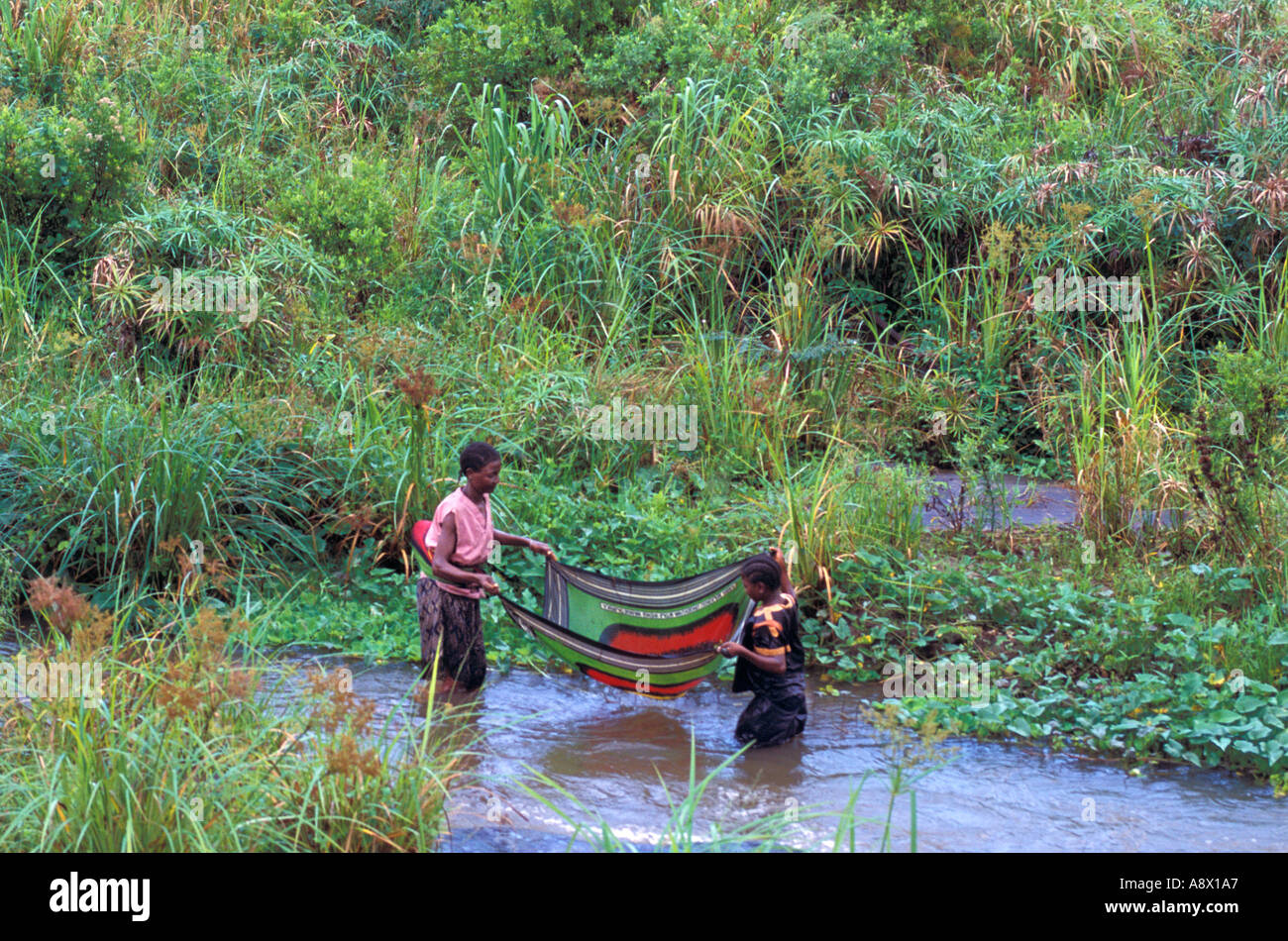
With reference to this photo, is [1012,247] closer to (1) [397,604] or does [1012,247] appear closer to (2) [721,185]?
(2) [721,185]

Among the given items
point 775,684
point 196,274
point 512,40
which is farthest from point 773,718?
point 512,40

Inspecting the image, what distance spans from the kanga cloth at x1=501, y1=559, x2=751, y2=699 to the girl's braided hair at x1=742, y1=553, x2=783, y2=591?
1.00 feet

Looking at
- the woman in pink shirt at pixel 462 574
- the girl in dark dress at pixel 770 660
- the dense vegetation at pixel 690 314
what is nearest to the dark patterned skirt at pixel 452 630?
the woman in pink shirt at pixel 462 574

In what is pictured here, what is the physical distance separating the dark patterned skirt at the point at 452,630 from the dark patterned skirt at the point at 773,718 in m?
1.30

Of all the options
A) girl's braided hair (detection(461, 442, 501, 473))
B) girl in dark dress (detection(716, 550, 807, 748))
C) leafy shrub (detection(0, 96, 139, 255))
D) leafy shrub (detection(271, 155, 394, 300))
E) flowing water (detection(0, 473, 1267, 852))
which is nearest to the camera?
flowing water (detection(0, 473, 1267, 852))

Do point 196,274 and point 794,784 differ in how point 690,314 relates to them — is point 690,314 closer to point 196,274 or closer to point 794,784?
point 196,274

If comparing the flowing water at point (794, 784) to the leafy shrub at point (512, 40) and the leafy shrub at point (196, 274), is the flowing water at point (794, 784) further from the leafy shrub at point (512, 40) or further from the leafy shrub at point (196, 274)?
the leafy shrub at point (512, 40)

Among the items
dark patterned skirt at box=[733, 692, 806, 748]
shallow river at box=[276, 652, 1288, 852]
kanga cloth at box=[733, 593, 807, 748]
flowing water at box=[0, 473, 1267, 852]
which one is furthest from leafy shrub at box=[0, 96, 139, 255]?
dark patterned skirt at box=[733, 692, 806, 748]

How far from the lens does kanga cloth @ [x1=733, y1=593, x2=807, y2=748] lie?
16.9ft

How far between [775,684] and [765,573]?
0.52 m

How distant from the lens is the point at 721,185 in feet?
32.4

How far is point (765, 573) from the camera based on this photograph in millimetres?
5125

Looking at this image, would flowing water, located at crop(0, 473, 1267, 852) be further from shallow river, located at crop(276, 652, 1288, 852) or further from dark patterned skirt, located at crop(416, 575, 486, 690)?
dark patterned skirt, located at crop(416, 575, 486, 690)
